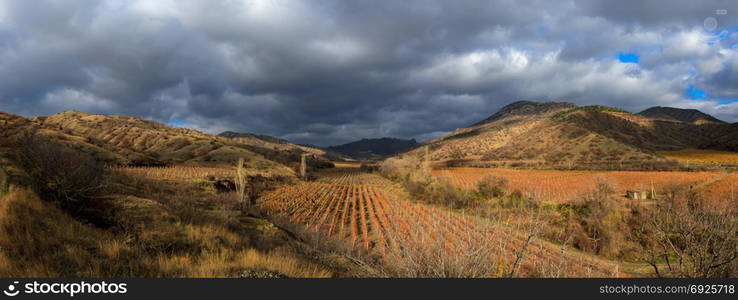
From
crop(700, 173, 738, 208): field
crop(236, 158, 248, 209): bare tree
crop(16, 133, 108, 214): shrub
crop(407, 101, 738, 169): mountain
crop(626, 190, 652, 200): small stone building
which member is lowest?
crop(626, 190, 652, 200): small stone building

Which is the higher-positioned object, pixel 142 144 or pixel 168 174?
pixel 142 144

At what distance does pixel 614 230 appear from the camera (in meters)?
14.5

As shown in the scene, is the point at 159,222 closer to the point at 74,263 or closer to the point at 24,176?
the point at 24,176

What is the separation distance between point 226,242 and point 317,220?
13.6 metres

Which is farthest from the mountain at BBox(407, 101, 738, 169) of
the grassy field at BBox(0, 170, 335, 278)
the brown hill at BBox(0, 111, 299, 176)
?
the grassy field at BBox(0, 170, 335, 278)

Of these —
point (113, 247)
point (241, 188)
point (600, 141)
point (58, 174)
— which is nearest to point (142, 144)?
point (241, 188)

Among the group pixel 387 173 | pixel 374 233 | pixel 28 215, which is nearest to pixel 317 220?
pixel 374 233

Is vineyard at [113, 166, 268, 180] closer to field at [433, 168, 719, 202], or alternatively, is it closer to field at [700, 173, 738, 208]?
field at [433, 168, 719, 202]

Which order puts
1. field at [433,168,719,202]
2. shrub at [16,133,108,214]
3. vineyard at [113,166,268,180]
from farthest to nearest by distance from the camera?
field at [433,168,719,202] → vineyard at [113,166,268,180] → shrub at [16,133,108,214]

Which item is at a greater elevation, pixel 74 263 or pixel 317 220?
pixel 74 263

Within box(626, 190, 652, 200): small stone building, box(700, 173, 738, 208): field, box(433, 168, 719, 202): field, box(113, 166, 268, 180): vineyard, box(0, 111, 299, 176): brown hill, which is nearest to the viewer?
box(700, 173, 738, 208): field

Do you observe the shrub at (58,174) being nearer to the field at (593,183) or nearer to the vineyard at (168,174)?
the vineyard at (168,174)

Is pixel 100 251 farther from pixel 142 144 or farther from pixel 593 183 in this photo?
pixel 142 144

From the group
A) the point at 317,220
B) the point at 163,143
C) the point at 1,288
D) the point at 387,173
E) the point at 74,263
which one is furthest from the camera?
the point at 163,143
